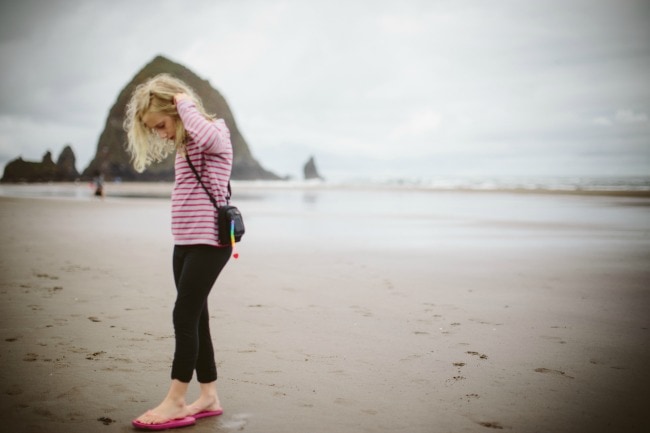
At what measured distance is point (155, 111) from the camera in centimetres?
289

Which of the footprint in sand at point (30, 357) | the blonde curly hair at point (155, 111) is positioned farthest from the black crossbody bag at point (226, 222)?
the footprint in sand at point (30, 357)

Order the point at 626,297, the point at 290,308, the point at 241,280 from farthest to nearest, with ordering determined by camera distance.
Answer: the point at 241,280
the point at 626,297
the point at 290,308

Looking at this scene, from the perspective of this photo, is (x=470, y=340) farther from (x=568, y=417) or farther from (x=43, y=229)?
(x=43, y=229)

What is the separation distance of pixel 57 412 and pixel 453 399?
2.53 meters

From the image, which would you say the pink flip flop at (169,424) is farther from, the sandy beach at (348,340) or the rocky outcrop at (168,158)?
the rocky outcrop at (168,158)

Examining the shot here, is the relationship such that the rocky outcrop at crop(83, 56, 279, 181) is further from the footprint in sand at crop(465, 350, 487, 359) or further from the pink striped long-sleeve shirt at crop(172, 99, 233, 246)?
the pink striped long-sleeve shirt at crop(172, 99, 233, 246)

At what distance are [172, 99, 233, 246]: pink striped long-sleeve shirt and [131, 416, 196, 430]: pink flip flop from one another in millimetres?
1066

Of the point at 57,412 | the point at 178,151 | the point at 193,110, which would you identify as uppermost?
the point at 193,110

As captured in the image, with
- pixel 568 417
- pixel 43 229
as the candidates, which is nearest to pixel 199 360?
pixel 568 417

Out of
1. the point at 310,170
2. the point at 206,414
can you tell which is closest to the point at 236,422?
the point at 206,414

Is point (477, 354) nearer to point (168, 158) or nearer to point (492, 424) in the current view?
point (492, 424)

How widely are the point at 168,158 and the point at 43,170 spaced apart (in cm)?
3729

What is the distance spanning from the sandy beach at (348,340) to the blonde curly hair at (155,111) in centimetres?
167

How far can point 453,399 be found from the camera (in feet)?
11.1
